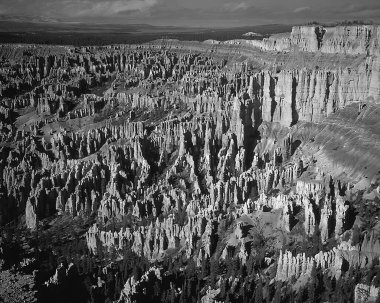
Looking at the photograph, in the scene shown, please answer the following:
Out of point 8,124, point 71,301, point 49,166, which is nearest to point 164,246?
point 71,301

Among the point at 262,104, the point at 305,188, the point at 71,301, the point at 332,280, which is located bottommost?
the point at 71,301

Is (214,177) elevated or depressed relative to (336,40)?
depressed

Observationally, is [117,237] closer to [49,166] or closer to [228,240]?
[228,240]

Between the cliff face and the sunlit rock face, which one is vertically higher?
the cliff face

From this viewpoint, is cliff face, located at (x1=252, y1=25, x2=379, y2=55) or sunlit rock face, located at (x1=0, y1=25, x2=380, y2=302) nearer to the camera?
sunlit rock face, located at (x1=0, y1=25, x2=380, y2=302)

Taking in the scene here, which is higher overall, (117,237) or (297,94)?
(297,94)

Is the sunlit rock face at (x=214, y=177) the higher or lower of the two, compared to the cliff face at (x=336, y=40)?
lower

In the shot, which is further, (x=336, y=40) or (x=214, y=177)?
(x=336, y=40)

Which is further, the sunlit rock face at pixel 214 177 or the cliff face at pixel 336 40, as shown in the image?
the cliff face at pixel 336 40
